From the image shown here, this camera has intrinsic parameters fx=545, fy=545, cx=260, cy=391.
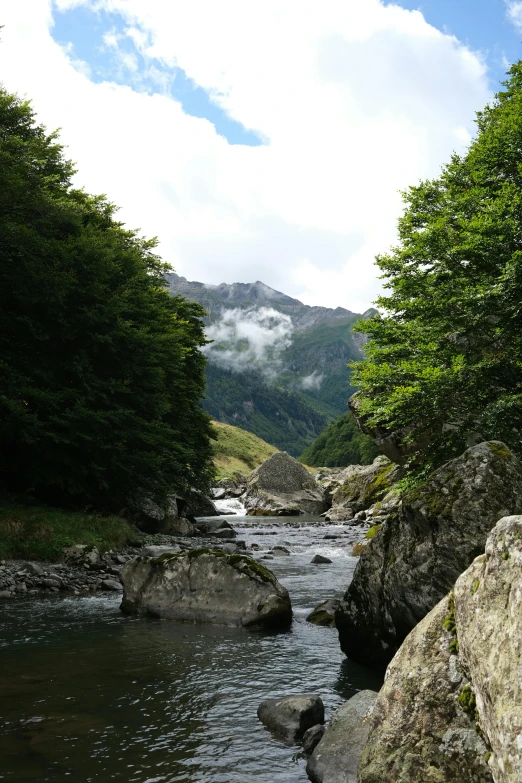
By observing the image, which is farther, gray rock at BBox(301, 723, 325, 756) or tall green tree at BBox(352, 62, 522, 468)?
tall green tree at BBox(352, 62, 522, 468)

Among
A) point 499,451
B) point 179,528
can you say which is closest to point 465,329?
point 499,451

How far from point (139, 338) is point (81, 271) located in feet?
14.8

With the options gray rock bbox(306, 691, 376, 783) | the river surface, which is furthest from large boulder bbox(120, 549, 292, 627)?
gray rock bbox(306, 691, 376, 783)

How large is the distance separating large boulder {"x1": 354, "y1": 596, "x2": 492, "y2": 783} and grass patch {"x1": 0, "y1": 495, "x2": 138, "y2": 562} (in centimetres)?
1737

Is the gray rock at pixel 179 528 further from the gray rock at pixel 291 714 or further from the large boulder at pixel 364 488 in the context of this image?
the gray rock at pixel 291 714

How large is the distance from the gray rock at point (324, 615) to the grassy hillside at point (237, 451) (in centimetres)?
12353

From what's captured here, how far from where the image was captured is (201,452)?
44.0m

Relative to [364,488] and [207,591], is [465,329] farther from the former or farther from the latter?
[364,488]

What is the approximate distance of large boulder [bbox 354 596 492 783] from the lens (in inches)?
202

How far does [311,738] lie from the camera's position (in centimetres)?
752

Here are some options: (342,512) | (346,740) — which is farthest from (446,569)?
(342,512)

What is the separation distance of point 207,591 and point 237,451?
15682cm

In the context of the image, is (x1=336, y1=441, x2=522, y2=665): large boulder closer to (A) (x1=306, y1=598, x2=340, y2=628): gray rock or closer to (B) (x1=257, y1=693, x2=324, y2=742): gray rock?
(A) (x1=306, y1=598, x2=340, y2=628): gray rock

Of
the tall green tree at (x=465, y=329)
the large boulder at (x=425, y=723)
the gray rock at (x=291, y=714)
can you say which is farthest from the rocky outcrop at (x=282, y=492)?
the large boulder at (x=425, y=723)
